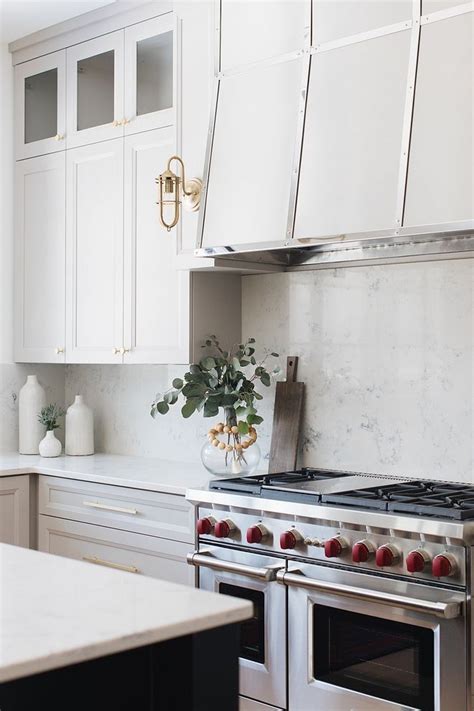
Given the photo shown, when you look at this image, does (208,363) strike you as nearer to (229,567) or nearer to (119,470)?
(119,470)

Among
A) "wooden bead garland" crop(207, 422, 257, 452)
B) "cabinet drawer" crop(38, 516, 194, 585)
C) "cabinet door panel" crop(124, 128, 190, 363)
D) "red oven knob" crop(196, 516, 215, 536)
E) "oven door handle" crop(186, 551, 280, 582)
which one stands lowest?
"cabinet drawer" crop(38, 516, 194, 585)

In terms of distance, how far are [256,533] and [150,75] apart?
1.99 metres

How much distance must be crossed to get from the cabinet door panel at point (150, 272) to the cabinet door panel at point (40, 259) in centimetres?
50

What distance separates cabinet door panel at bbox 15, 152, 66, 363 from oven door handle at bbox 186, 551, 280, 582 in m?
1.46

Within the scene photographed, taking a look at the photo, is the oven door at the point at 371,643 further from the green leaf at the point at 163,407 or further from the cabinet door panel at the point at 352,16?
the cabinet door panel at the point at 352,16

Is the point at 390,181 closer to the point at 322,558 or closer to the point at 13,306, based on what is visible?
the point at 322,558

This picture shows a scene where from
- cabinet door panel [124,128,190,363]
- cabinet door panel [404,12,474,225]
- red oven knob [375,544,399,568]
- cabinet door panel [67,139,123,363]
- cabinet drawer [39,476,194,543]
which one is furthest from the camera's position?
cabinet door panel [67,139,123,363]

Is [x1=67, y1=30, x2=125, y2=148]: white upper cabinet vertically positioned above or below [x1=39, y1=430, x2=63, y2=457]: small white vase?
above

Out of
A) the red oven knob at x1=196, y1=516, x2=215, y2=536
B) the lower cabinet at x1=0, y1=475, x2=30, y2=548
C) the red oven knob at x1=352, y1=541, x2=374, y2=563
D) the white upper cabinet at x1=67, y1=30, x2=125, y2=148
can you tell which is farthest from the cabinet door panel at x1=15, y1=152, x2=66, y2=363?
the red oven knob at x1=352, y1=541, x2=374, y2=563

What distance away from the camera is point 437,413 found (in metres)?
3.16

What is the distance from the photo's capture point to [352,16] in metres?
2.96

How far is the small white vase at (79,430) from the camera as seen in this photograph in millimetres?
4371

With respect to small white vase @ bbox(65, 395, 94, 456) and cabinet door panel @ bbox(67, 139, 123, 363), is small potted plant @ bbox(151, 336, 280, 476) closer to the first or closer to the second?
cabinet door panel @ bbox(67, 139, 123, 363)

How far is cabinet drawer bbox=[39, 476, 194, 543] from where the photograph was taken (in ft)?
11.0
